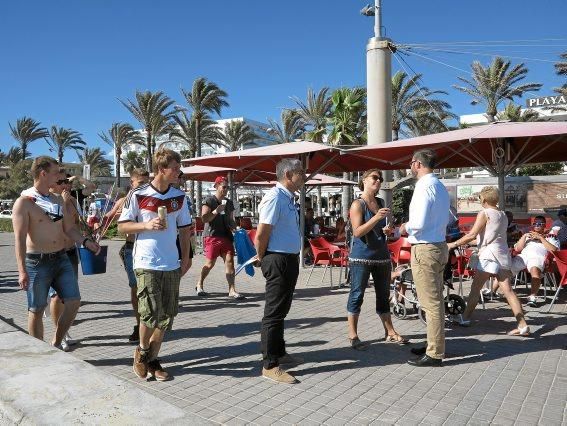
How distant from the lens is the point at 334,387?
3986 mm

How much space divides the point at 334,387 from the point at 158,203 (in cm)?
194

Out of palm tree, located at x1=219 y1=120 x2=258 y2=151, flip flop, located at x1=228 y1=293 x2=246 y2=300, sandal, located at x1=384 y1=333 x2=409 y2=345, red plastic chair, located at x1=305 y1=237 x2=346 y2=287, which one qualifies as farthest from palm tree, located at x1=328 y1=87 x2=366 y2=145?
sandal, located at x1=384 y1=333 x2=409 y2=345

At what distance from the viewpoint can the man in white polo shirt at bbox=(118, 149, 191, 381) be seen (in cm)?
390

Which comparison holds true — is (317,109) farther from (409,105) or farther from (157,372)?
(157,372)

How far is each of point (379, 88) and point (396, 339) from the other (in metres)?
10.5

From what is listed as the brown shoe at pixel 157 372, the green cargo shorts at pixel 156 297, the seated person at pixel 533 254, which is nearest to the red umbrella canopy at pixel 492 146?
the seated person at pixel 533 254

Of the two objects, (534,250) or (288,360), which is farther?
(534,250)

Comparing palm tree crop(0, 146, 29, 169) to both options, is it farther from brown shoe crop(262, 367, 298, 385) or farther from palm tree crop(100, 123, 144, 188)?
brown shoe crop(262, 367, 298, 385)

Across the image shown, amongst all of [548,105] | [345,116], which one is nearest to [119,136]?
[345,116]

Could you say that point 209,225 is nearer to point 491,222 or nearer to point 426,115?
point 491,222

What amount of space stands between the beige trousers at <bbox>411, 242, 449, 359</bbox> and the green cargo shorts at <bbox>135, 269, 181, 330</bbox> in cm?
202

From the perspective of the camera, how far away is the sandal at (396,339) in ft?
17.0

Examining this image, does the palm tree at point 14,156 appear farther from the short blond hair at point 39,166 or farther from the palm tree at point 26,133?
the short blond hair at point 39,166

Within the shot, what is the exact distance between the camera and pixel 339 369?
4426 millimetres
